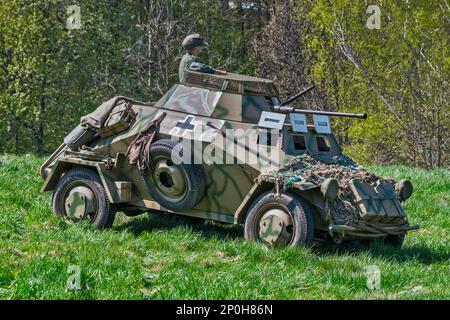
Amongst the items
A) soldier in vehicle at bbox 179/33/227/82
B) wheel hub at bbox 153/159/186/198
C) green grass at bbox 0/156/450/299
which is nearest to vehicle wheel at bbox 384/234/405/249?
green grass at bbox 0/156/450/299

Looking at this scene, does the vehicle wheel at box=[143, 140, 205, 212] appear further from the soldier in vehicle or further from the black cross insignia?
the soldier in vehicle

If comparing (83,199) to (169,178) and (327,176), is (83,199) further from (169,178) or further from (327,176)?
(327,176)

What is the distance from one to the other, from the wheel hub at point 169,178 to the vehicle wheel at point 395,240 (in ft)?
8.44

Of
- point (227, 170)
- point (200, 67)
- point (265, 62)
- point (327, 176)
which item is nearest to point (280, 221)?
point (327, 176)

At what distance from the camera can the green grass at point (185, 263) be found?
24.6 ft

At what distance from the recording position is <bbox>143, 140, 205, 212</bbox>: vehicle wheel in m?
10.1

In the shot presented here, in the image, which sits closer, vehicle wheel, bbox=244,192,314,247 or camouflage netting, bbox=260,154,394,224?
vehicle wheel, bbox=244,192,314,247

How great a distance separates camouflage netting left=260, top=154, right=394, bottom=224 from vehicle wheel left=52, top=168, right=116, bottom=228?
2.21 m

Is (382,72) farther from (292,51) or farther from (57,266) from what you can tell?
(57,266)

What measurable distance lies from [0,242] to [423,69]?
16875 millimetres

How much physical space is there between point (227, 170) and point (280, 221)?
102 centimetres

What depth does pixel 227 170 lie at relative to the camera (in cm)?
1002

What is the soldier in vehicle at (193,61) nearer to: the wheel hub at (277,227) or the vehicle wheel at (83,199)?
the vehicle wheel at (83,199)

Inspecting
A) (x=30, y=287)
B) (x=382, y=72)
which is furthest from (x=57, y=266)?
(x=382, y=72)
